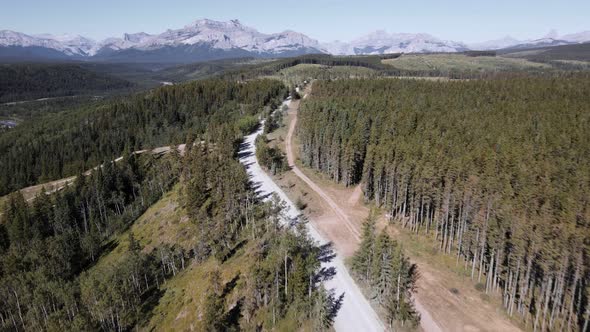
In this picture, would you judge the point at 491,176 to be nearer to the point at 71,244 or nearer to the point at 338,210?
the point at 338,210

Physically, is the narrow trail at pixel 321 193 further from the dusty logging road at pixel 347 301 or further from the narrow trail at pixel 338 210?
the dusty logging road at pixel 347 301

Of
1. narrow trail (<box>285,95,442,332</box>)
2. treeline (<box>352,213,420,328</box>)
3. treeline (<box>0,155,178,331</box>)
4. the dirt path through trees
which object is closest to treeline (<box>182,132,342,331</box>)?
treeline (<box>352,213,420,328</box>)

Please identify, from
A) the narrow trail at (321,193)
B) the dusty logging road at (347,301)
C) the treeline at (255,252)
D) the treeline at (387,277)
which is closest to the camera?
the treeline at (387,277)

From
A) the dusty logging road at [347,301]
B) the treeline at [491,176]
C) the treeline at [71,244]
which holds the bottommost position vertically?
the treeline at [71,244]

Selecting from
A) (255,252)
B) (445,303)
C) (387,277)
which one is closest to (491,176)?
(445,303)

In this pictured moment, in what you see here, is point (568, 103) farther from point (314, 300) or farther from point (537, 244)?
point (314, 300)

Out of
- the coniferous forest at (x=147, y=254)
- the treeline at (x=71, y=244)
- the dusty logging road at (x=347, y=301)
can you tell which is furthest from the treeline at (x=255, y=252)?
the treeline at (x=71, y=244)

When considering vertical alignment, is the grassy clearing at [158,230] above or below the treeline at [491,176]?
below

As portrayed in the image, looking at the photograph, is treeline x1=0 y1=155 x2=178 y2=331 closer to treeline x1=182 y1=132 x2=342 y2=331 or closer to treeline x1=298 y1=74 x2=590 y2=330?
treeline x1=182 y1=132 x2=342 y2=331

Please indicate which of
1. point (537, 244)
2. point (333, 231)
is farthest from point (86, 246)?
point (537, 244)
